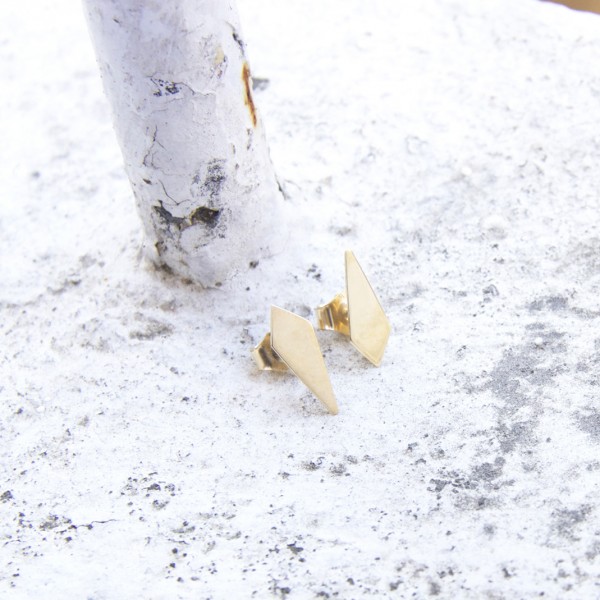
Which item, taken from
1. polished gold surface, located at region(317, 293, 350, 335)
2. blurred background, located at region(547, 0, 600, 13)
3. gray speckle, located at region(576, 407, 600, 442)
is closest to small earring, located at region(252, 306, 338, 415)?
polished gold surface, located at region(317, 293, 350, 335)

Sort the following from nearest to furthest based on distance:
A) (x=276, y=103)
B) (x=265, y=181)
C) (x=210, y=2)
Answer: (x=210, y=2)
(x=265, y=181)
(x=276, y=103)

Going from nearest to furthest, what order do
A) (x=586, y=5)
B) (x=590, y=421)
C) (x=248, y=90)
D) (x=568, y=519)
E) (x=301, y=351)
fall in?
(x=568, y=519), (x=590, y=421), (x=301, y=351), (x=248, y=90), (x=586, y=5)

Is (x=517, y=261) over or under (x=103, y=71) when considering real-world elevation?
under

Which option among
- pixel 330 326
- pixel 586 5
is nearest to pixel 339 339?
pixel 330 326

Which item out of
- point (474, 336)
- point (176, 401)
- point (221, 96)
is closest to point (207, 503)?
point (176, 401)

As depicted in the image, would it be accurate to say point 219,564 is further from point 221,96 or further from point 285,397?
point 221,96

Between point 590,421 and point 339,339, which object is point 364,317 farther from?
point 590,421
